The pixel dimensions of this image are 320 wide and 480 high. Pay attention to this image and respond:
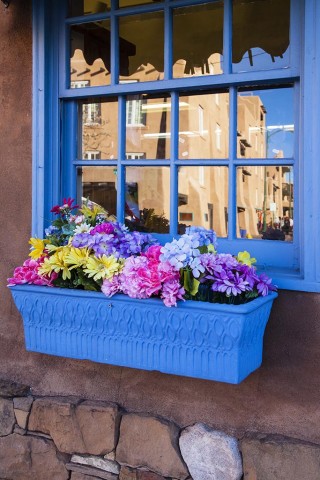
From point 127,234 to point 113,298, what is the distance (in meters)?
0.35

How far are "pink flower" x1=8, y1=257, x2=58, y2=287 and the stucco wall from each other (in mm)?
417

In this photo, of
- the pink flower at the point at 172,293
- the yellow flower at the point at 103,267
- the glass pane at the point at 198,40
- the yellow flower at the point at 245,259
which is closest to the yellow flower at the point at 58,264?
the yellow flower at the point at 103,267

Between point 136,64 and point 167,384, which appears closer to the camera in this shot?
point 167,384

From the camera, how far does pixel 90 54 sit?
2.73 meters

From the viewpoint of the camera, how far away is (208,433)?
7.36 feet

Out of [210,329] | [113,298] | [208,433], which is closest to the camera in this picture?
[210,329]

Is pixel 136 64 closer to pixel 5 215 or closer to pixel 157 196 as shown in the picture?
pixel 157 196

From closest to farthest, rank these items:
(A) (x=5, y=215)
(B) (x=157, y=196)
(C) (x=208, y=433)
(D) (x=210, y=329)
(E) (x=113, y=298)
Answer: (D) (x=210, y=329), (E) (x=113, y=298), (C) (x=208, y=433), (B) (x=157, y=196), (A) (x=5, y=215)

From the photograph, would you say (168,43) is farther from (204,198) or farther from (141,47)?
(204,198)

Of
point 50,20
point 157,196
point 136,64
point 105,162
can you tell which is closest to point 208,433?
point 157,196

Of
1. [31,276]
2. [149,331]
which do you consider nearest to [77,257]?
[31,276]

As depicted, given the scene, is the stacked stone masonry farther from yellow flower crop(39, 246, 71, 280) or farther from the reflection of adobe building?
the reflection of adobe building

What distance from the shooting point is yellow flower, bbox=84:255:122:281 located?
2074 millimetres

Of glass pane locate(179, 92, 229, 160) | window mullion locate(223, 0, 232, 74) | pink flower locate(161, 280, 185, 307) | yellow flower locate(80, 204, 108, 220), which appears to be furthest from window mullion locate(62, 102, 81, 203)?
pink flower locate(161, 280, 185, 307)
